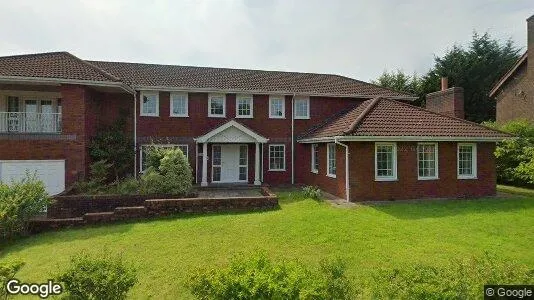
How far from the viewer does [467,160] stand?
15484 mm

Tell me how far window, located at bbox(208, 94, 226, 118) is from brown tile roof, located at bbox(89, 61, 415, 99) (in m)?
0.64

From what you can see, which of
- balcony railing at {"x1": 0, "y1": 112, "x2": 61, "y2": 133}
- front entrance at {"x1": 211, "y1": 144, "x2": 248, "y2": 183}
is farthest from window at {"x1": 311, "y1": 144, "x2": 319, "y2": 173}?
balcony railing at {"x1": 0, "y1": 112, "x2": 61, "y2": 133}

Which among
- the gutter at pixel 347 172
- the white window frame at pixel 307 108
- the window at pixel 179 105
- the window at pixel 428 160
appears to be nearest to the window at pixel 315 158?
the white window frame at pixel 307 108

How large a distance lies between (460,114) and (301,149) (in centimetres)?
947

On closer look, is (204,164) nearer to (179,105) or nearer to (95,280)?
(179,105)

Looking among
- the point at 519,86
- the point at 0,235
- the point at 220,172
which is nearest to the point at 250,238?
the point at 0,235

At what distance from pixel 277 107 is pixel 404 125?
7.89 m

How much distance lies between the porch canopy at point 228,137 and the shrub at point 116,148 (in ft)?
12.4

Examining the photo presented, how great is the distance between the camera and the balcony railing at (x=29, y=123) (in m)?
15.4

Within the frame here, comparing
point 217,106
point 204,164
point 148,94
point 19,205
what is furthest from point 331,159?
point 19,205

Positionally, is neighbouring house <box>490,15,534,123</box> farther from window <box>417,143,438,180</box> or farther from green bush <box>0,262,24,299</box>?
green bush <box>0,262,24,299</box>

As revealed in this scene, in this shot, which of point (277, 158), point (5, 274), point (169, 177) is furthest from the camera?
point (277, 158)

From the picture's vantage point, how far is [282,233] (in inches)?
383

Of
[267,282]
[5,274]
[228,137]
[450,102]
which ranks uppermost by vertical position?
[450,102]
